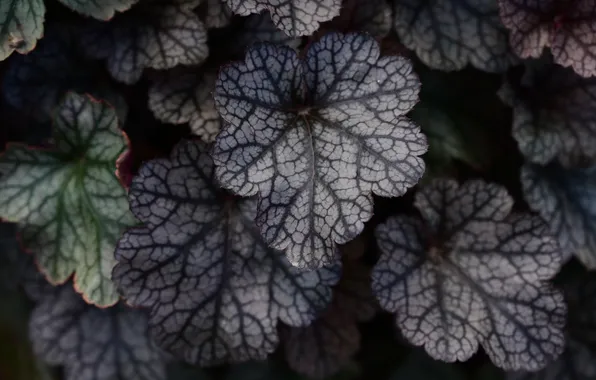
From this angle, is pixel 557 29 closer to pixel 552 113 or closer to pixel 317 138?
pixel 552 113

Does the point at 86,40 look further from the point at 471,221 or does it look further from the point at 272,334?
the point at 471,221

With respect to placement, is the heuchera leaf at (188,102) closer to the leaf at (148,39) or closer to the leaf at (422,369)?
the leaf at (148,39)

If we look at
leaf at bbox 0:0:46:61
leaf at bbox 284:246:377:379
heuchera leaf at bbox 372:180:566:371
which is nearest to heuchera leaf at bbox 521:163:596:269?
heuchera leaf at bbox 372:180:566:371

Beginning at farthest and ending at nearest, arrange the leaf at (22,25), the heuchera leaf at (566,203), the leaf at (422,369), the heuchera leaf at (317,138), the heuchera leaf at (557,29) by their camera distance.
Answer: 1. the leaf at (422,369)
2. the heuchera leaf at (566,203)
3. the heuchera leaf at (557,29)
4. the leaf at (22,25)
5. the heuchera leaf at (317,138)

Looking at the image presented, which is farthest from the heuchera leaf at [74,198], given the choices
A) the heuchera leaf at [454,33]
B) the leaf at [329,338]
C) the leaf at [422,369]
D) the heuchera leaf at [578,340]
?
the heuchera leaf at [578,340]

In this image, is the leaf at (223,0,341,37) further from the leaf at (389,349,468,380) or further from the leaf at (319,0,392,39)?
the leaf at (389,349,468,380)

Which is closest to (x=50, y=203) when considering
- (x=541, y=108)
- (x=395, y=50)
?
(x=395, y=50)
